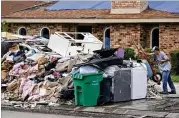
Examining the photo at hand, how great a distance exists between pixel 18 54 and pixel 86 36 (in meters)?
3.51

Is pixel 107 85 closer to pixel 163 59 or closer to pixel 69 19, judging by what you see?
pixel 163 59

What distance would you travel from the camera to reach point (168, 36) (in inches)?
896

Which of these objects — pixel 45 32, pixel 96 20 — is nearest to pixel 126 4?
pixel 96 20

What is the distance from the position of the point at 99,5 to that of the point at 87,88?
14.0 m

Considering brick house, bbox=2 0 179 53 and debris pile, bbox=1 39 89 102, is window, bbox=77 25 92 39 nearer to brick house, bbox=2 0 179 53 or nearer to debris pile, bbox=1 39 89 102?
brick house, bbox=2 0 179 53

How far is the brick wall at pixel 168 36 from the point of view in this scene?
22578mm

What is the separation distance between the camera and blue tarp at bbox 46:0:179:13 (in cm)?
2350

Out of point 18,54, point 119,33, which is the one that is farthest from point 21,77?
point 119,33

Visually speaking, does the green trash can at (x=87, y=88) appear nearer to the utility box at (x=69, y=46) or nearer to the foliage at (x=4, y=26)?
the utility box at (x=69, y=46)

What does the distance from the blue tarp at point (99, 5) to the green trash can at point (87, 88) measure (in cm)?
1111

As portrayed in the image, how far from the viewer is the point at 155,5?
2458 centimetres

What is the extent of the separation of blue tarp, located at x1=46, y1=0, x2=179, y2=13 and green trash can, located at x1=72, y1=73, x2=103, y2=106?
1111 cm

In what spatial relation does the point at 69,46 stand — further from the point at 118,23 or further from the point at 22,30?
the point at 22,30

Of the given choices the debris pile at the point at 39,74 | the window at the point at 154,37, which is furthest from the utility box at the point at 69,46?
the window at the point at 154,37
